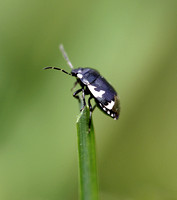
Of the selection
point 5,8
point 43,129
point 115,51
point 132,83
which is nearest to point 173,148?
point 132,83

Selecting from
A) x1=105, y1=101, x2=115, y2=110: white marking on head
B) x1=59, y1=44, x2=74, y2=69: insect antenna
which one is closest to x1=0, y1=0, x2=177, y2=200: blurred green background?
x1=59, y1=44, x2=74, y2=69: insect antenna

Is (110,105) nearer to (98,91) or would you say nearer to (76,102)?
(98,91)

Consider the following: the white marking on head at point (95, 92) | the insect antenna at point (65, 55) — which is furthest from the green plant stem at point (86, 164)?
the insect antenna at point (65, 55)

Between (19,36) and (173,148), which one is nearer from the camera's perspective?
(19,36)

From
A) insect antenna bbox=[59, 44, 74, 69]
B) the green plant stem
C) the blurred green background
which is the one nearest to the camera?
the green plant stem

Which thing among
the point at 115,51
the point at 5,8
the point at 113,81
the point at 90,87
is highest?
the point at 5,8

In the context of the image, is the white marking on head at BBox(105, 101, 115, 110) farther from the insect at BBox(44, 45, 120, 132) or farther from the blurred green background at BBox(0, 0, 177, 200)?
the blurred green background at BBox(0, 0, 177, 200)

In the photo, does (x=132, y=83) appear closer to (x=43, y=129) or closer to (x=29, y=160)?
(x=43, y=129)
